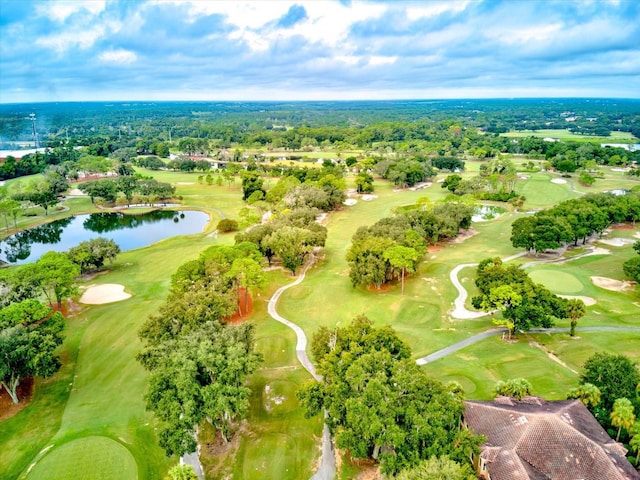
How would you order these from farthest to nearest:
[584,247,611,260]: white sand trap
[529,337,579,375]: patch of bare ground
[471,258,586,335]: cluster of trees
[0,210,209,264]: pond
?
[0,210,209,264]: pond < [584,247,611,260]: white sand trap < [471,258,586,335]: cluster of trees < [529,337,579,375]: patch of bare ground

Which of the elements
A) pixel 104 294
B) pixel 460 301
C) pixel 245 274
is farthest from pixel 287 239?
pixel 104 294

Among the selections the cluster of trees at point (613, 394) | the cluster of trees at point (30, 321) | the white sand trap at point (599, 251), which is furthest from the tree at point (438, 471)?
the white sand trap at point (599, 251)

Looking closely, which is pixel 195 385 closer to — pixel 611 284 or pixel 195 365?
pixel 195 365

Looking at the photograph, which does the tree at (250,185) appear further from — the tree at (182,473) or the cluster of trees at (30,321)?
the tree at (182,473)

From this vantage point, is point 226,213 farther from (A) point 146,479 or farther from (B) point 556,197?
(B) point 556,197

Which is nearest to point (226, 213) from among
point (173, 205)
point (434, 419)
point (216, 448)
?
point (173, 205)

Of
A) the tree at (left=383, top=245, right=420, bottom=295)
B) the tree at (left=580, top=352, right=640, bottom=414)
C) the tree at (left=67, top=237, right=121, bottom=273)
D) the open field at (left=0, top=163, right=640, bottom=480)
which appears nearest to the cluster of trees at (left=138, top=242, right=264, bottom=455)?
the open field at (left=0, top=163, right=640, bottom=480)

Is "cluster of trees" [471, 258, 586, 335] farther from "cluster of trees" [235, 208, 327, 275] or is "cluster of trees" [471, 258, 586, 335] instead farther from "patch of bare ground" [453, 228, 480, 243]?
"patch of bare ground" [453, 228, 480, 243]
